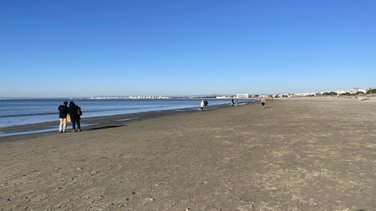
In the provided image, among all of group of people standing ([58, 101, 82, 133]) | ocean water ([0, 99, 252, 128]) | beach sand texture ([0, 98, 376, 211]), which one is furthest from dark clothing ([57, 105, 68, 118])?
ocean water ([0, 99, 252, 128])

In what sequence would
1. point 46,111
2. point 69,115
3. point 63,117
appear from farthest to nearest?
1. point 46,111
2. point 69,115
3. point 63,117

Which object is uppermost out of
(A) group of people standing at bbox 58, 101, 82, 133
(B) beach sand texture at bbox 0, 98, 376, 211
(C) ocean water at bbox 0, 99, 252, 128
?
(A) group of people standing at bbox 58, 101, 82, 133

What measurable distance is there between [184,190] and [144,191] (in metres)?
0.81

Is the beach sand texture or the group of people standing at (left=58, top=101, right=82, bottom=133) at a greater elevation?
the group of people standing at (left=58, top=101, right=82, bottom=133)

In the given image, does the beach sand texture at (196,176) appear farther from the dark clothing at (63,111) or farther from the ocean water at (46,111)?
the ocean water at (46,111)

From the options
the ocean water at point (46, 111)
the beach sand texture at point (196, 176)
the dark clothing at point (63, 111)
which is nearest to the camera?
the beach sand texture at point (196, 176)

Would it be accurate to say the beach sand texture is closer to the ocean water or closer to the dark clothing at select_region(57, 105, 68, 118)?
the dark clothing at select_region(57, 105, 68, 118)

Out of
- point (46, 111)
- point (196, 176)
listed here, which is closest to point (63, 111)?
point (196, 176)

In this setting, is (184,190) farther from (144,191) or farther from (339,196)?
(339,196)

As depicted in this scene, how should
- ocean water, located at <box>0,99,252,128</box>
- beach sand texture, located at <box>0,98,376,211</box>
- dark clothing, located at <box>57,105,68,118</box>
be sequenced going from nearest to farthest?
1. beach sand texture, located at <box>0,98,376,211</box>
2. dark clothing, located at <box>57,105,68,118</box>
3. ocean water, located at <box>0,99,252,128</box>

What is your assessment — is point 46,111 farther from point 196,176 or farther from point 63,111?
point 196,176

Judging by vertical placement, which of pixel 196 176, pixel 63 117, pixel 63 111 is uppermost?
pixel 63 111

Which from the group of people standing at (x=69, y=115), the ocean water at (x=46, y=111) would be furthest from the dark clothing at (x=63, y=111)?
the ocean water at (x=46, y=111)

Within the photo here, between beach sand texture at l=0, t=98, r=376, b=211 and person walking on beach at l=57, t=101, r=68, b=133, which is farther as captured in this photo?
person walking on beach at l=57, t=101, r=68, b=133
